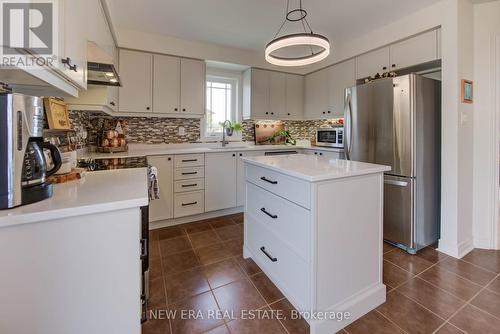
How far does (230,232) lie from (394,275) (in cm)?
169

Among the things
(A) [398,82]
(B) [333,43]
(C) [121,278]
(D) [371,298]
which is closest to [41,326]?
(C) [121,278]

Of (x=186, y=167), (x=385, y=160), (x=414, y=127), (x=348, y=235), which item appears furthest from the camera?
(x=186, y=167)

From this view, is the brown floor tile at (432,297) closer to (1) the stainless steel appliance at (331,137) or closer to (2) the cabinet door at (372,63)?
(1) the stainless steel appliance at (331,137)

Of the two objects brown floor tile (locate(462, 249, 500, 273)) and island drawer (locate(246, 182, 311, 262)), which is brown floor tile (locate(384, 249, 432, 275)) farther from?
island drawer (locate(246, 182, 311, 262))

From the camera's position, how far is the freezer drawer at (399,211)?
7.61ft

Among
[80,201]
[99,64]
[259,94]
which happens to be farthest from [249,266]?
[259,94]

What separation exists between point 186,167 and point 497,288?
3.09 m

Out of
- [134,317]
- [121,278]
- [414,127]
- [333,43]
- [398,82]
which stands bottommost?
[134,317]

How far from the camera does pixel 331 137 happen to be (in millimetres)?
3611

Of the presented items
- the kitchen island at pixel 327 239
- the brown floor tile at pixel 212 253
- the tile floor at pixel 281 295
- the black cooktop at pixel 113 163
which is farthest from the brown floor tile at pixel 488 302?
the black cooktop at pixel 113 163

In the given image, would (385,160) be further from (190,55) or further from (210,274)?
(190,55)

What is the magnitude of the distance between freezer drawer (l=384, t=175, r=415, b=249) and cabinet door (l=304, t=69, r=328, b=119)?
181 cm

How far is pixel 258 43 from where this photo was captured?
341 centimetres

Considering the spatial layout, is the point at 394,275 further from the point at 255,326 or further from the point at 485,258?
the point at 255,326
